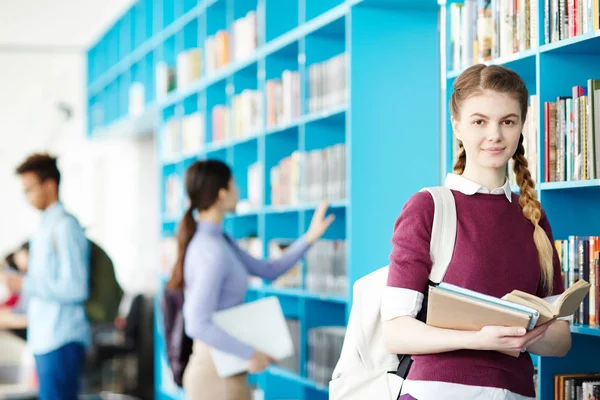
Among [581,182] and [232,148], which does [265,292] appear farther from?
[581,182]

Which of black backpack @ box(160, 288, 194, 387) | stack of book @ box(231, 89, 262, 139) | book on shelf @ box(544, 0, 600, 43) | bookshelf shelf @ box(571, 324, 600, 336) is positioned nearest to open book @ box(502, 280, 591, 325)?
bookshelf shelf @ box(571, 324, 600, 336)

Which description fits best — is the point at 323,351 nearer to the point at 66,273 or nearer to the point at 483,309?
the point at 66,273

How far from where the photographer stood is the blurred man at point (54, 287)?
13.4 feet

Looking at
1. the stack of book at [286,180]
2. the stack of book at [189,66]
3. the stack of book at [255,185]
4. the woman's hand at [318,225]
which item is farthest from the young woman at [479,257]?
the stack of book at [189,66]

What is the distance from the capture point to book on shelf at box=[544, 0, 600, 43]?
8.16 feet

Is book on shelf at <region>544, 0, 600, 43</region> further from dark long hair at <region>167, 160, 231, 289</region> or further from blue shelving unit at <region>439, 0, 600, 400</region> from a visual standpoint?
dark long hair at <region>167, 160, 231, 289</region>

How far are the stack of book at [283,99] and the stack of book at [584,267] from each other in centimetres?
231

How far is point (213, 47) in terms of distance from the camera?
236 inches

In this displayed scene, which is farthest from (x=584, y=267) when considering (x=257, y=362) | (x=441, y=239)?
(x=257, y=362)

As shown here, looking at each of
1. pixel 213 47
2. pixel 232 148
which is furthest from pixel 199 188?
pixel 213 47

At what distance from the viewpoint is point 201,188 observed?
3.53 metres

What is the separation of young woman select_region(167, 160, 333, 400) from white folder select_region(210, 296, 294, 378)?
4cm

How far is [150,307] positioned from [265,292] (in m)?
3.07

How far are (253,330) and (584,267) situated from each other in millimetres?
1347
